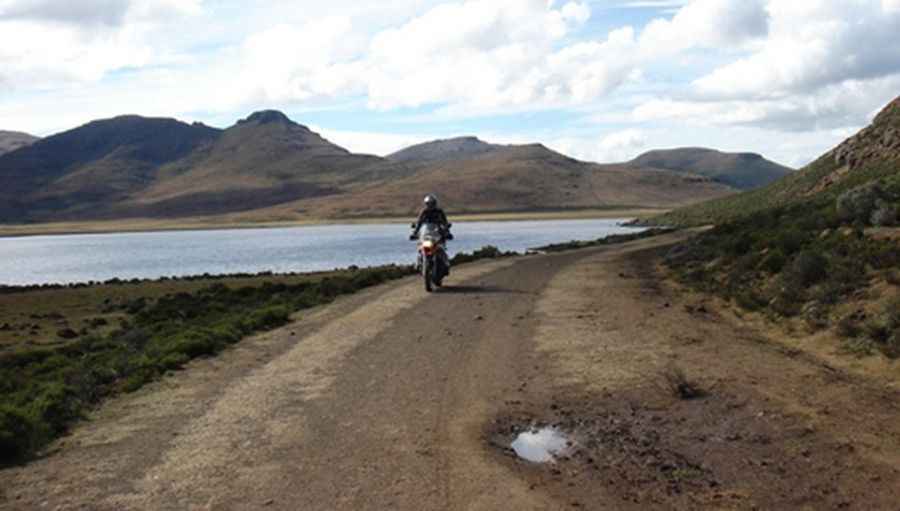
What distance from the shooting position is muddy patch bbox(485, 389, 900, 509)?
6.59m

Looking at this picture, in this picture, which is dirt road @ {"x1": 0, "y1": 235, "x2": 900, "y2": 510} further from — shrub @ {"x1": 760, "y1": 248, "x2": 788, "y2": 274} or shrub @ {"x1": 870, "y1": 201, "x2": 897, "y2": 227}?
shrub @ {"x1": 870, "y1": 201, "x2": 897, "y2": 227}

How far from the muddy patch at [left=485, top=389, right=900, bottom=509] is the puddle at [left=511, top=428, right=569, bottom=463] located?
0.06m

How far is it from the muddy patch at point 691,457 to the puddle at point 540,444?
6cm

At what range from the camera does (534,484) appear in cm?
702

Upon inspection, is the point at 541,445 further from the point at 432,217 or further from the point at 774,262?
the point at 432,217

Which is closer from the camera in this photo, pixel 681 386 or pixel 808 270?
pixel 681 386

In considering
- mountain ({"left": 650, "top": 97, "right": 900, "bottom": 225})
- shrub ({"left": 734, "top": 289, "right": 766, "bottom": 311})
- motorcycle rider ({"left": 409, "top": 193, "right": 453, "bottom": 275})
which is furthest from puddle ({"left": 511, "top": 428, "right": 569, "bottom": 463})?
mountain ({"left": 650, "top": 97, "right": 900, "bottom": 225})

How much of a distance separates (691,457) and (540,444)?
1.41 meters

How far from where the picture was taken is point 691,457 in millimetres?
7602

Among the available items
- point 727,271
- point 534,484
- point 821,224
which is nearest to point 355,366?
point 534,484

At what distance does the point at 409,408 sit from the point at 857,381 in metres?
5.06

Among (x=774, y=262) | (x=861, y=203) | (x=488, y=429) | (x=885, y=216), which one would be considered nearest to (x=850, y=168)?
(x=861, y=203)

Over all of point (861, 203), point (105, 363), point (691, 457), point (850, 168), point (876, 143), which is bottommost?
point (105, 363)

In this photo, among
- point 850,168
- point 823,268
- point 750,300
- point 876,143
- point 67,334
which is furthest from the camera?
point 850,168
